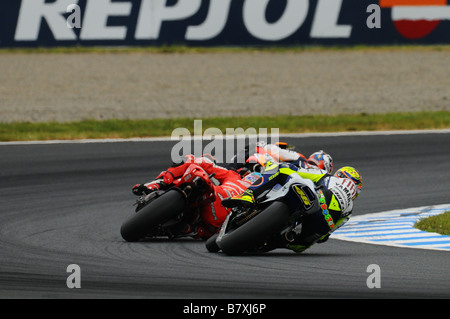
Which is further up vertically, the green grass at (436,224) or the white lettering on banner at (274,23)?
the white lettering on banner at (274,23)

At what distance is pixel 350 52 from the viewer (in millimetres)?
35500

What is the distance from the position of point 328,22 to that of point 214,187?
23395mm

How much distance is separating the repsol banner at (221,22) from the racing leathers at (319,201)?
2248 centimetres

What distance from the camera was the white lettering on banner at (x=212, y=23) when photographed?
32.3 m

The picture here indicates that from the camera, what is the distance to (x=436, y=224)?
1151cm

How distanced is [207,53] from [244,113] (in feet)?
36.7

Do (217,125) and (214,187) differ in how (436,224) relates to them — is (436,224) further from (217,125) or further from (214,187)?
(217,125)

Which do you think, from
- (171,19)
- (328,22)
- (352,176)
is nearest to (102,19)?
(171,19)

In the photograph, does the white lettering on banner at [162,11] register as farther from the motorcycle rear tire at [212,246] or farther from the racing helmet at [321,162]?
the motorcycle rear tire at [212,246]

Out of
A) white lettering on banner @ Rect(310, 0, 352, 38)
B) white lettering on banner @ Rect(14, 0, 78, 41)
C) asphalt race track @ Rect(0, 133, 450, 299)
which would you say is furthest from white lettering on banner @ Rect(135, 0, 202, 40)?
asphalt race track @ Rect(0, 133, 450, 299)

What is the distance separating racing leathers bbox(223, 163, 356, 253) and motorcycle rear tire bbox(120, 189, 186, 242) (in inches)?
38.2

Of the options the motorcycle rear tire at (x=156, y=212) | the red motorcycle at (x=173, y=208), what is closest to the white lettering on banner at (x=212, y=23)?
the red motorcycle at (x=173, y=208)

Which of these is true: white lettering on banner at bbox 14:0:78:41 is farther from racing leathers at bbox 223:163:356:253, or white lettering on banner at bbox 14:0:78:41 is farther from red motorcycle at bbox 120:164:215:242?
racing leathers at bbox 223:163:356:253
